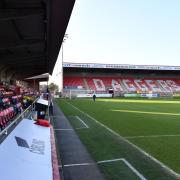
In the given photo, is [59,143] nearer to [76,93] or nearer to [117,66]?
[76,93]

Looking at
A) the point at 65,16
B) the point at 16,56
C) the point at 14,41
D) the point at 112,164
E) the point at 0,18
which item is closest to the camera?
the point at 112,164

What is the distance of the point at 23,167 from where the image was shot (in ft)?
9.49

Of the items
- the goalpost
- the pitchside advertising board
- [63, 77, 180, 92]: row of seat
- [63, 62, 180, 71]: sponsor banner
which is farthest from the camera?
[63, 77, 180, 92]: row of seat

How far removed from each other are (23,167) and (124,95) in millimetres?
60450

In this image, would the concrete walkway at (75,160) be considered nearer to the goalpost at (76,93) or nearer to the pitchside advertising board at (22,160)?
the pitchside advertising board at (22,160)

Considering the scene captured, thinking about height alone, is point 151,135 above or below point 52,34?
below

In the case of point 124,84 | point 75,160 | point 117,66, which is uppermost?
point 117,66

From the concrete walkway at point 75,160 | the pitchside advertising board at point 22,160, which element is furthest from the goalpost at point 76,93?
the pitchside advertising board at point 22,160

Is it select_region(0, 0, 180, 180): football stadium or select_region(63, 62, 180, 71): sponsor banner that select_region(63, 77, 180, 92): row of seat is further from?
select_region(0, 0, 180, 180): football stadium

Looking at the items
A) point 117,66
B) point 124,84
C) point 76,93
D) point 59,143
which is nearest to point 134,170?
point 59,143

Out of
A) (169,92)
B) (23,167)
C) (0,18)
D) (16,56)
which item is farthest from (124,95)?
(23,167)

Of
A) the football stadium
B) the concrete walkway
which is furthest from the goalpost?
the concrete walkway

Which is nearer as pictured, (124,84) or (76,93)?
(76,93)

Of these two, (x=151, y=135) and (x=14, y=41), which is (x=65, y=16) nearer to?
(x=151, y=135)
